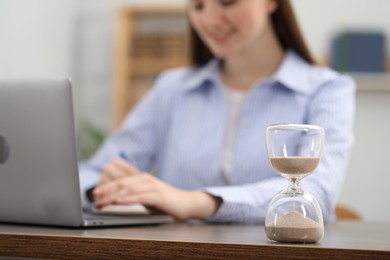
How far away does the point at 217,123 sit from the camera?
2.06 metres

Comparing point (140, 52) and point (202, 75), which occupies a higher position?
point (140, 52)

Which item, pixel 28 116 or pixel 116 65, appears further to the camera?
pixel 116 65

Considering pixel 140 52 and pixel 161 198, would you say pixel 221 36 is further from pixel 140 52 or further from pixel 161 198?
pixel 140 52

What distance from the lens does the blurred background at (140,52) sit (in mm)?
4055

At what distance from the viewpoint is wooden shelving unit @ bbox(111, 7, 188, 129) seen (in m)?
4.44

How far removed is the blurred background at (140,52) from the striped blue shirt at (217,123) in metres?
1.69

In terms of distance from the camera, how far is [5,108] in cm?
121

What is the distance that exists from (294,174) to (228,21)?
0.98 m

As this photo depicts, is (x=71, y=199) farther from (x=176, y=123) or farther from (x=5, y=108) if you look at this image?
(x=176, y=123)

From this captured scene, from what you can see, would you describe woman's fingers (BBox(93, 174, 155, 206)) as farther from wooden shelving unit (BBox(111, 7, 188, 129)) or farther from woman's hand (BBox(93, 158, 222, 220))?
wooden shelving unit (BBox(111, 7, 188, 129))

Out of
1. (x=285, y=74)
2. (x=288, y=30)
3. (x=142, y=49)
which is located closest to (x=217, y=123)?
(x=285, y=74)

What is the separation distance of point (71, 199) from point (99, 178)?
62 cm

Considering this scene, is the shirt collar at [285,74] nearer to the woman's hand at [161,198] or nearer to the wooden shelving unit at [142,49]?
the woman's hand at [161,198]

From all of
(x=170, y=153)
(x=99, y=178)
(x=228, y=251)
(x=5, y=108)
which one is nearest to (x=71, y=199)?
(x=5, y=108)
